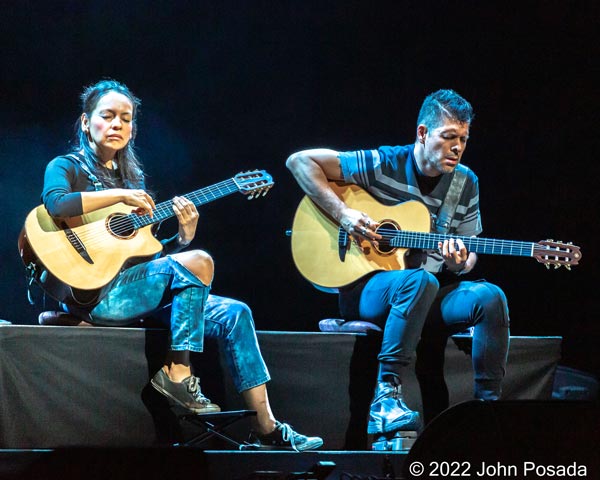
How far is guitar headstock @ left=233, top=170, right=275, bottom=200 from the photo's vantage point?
12.5 feet

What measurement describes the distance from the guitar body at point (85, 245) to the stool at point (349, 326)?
0.87 m

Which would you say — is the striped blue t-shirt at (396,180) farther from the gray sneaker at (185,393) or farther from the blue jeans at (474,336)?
the gray sneaker at (185,393)

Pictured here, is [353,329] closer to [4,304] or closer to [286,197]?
[286,197]

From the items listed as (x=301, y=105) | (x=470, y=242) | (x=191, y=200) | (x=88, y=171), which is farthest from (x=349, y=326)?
(x=301, y=105)

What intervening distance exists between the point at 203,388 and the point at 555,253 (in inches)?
65.9

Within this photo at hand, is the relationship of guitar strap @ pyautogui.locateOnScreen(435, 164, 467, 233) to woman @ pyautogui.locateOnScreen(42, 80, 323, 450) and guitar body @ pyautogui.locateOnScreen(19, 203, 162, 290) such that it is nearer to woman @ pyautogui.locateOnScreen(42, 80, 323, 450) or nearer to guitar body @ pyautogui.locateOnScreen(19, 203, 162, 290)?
woman @ pyautogui.locateOnScreen(42, 80, 323, 450)

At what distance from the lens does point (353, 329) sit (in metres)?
3.87

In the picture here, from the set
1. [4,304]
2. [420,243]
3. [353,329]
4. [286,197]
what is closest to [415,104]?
[286,197]

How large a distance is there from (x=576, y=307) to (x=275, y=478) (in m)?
2.87

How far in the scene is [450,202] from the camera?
4055 millimetres

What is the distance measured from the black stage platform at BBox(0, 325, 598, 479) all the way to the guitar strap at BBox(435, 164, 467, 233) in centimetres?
53

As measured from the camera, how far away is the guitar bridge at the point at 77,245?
3504 mm

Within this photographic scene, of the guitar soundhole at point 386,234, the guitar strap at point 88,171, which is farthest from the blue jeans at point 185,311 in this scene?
the guitar soundhole at point 386,234

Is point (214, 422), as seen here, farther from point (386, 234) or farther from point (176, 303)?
point (386, 234)
